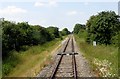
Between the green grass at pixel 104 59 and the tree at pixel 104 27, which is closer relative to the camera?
the green grass at pixel 104 59

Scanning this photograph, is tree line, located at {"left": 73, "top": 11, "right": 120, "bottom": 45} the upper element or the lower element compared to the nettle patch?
upper

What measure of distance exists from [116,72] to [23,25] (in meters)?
37.9

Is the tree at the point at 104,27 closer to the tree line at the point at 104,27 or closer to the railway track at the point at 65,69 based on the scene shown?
the tree line at the point at 104,27

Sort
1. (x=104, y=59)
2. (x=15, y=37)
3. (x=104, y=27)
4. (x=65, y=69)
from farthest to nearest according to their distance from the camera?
(x=104, y=27) → (x=15, y=37) → (x=104, y=59) → (x=65, y=69)

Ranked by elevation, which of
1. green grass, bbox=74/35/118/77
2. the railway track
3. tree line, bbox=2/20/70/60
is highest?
tree line, bbox=2/20/70/60

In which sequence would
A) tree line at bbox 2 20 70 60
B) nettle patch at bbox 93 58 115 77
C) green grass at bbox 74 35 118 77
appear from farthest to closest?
tree line at bbox 2 20 70 60, green grass at bbox 74 35 118 77, nettle patch at bbox 93 58 115 77

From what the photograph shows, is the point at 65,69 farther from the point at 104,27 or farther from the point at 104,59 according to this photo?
the point at 104,27

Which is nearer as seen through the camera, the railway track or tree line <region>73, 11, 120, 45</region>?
the railway track

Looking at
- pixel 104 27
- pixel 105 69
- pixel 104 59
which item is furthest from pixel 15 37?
pixel 105 69

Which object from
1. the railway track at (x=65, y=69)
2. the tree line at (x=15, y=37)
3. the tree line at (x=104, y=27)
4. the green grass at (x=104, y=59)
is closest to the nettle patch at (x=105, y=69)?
the green grass at (x=104, y=59)

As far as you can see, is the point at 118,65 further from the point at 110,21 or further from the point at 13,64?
the point at 110,21

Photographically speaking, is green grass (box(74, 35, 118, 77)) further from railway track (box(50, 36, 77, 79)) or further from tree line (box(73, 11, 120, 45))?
tree line (box(73, 11, 120, 45))

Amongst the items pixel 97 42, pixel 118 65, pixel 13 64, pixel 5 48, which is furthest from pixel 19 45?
pixel 118 65

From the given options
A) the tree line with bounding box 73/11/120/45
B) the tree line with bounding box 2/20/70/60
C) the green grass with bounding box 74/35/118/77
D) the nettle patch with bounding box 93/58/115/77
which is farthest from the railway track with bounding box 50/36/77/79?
the tree line with bounding box 73/11/120/45
